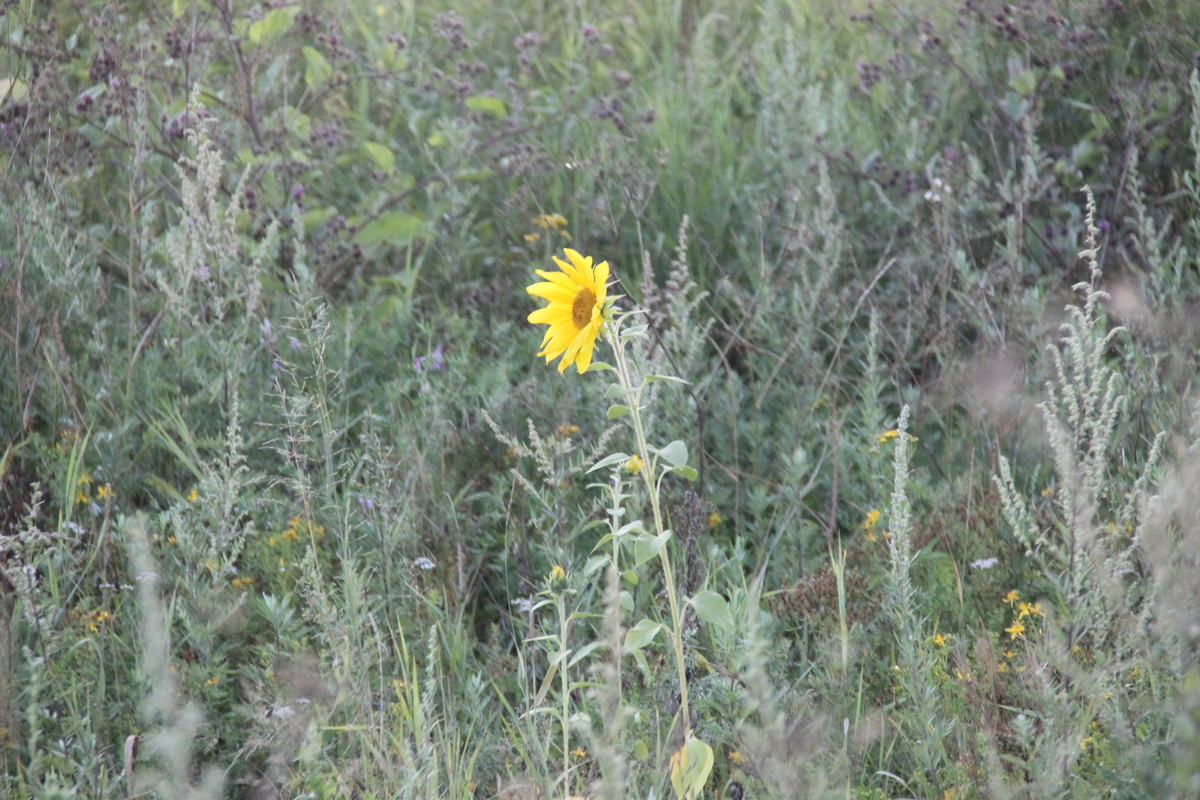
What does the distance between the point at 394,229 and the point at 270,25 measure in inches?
27.9

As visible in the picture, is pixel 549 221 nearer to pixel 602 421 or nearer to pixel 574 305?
pixel 602 421

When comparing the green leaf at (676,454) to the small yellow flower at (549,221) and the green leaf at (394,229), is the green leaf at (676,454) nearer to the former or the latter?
the small yellow flower at (549,221)

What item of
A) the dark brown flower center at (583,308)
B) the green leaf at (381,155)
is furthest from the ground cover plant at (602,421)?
the green leaf at (381,155)

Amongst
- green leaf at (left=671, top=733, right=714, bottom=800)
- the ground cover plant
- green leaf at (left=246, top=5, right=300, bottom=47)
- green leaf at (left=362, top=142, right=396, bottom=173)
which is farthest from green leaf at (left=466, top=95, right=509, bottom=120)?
green leaf at (left=671, top=733, right=714, bottom=800)

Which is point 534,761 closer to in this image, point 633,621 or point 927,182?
point 633,621

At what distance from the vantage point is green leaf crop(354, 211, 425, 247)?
3.40 m

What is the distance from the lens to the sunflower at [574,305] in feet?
5.91

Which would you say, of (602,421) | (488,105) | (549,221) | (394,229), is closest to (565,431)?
(602,421)

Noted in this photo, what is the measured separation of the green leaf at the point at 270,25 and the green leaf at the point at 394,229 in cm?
64

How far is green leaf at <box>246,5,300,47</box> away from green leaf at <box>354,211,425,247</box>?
0.64 meters

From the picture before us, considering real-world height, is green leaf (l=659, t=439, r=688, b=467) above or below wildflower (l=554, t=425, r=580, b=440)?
above

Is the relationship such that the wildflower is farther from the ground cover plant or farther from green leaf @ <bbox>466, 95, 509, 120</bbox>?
green leaf @ <bbox>466, 95, 509, 120</bbox>

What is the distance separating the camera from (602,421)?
2.84 meters

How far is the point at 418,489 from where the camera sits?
2.61 metres
